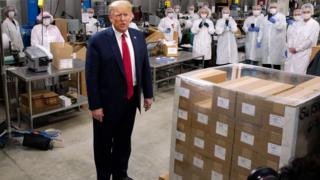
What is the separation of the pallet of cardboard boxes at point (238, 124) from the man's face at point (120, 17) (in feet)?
1.85

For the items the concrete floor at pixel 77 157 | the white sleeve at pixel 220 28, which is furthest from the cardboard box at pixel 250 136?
the white sleeve at pixel 220 28

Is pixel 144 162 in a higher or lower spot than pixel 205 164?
lower

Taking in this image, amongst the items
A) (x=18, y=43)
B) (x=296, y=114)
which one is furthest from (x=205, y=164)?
(x=18, y=43)

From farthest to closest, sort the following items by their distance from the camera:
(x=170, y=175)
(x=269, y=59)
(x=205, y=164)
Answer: (x=269, y=59)
(x=170, y=175)
(x=205, y=164)

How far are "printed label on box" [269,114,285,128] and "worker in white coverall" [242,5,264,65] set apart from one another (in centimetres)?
519

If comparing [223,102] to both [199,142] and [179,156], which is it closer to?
[199,142]

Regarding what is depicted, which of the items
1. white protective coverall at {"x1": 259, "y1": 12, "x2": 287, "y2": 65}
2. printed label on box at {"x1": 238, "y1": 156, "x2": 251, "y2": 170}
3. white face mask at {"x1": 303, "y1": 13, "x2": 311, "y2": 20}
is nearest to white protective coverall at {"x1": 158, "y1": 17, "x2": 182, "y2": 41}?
white protective coverall at {"x1": 259, "y1": 12, "x2": 287, "y2": 65}

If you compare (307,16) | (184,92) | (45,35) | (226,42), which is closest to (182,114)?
(184,92)

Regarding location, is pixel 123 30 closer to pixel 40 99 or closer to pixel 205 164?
pixel 205 164

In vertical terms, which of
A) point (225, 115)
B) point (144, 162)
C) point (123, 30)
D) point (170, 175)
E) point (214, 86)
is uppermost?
point (123, 30)

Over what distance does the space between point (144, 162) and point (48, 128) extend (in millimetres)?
1351

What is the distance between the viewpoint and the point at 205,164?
2.03 metres

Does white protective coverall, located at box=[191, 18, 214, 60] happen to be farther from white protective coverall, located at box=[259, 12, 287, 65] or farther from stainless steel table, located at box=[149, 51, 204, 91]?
white protective coverall, located at box=[259, 12, 287, 65]

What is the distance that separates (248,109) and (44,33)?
13.5ft
